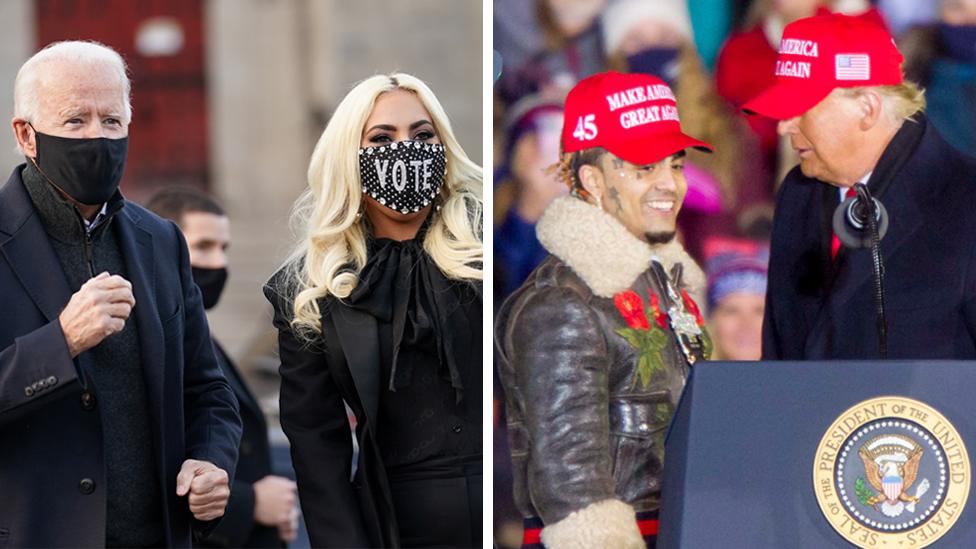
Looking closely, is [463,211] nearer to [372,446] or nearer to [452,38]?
[372,446]

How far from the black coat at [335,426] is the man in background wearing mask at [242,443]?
44.9 inches

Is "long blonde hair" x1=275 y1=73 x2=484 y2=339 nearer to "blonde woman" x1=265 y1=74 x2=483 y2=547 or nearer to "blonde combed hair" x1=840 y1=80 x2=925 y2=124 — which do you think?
"blonde woman" x1=265 y1=74 x2=483 y2=547

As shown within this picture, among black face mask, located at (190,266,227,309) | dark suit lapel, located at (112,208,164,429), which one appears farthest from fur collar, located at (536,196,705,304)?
black face mask, located at (190,266,227,309)

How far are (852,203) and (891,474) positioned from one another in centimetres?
65

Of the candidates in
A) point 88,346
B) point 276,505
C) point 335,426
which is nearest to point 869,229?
point 335,426

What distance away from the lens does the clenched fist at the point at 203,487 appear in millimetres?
4180

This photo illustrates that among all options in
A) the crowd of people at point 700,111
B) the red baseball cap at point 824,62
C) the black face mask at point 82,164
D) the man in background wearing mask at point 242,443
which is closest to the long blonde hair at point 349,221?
the crowd of people at point 700,111

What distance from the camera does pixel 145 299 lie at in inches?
166

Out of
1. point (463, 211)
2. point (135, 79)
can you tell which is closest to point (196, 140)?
point (135, 79)

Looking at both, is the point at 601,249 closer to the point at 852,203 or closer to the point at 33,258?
the point at 852,203

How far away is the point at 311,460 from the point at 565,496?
66 centimetres

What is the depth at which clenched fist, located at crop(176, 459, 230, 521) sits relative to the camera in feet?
13.7

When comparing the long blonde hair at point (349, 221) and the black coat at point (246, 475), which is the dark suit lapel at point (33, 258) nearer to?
the long blonde hair at point (349, 221)

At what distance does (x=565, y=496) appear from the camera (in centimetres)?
406
